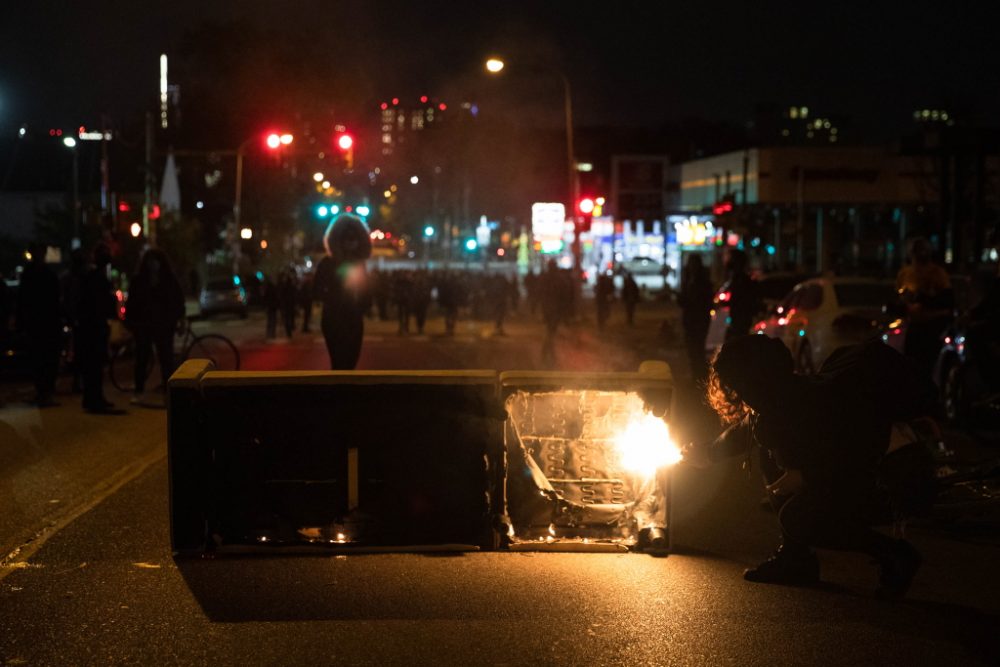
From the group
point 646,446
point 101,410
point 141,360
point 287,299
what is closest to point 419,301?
point 287,299

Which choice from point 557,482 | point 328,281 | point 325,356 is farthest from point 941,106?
point 557,482

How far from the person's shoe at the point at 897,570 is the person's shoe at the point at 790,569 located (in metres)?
0.37

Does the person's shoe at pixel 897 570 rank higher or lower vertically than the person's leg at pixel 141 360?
lower

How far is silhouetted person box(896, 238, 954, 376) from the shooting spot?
13164 mm

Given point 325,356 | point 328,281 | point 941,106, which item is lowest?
point 325,356

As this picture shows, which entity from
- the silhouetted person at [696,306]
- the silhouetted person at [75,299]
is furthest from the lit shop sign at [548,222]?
the silhouetted person at [75,299]

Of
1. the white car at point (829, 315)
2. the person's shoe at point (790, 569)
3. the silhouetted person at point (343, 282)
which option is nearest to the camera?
the person's shoe at point (790, 569)

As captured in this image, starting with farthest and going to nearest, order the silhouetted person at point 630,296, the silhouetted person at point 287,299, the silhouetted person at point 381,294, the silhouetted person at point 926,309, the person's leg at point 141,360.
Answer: the silhouetted person at point 381,294 < the silhouetted person at point 630,296 < the silhouetted person at point 287,299 < the person's leg at point 141,360 < the silhouetted person at point 926,309

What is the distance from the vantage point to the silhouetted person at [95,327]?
552 inches

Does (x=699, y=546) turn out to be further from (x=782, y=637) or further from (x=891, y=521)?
(x=782, y=637)

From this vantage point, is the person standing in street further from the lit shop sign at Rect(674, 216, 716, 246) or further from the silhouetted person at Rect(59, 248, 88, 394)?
the lit shop sign at Rect(674, 216, 716, 246)

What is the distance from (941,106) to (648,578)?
53.1 meters

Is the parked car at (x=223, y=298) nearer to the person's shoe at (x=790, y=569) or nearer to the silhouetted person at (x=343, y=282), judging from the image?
the silhouetted person at (x=343, y=282)

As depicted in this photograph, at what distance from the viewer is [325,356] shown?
79.0ft
